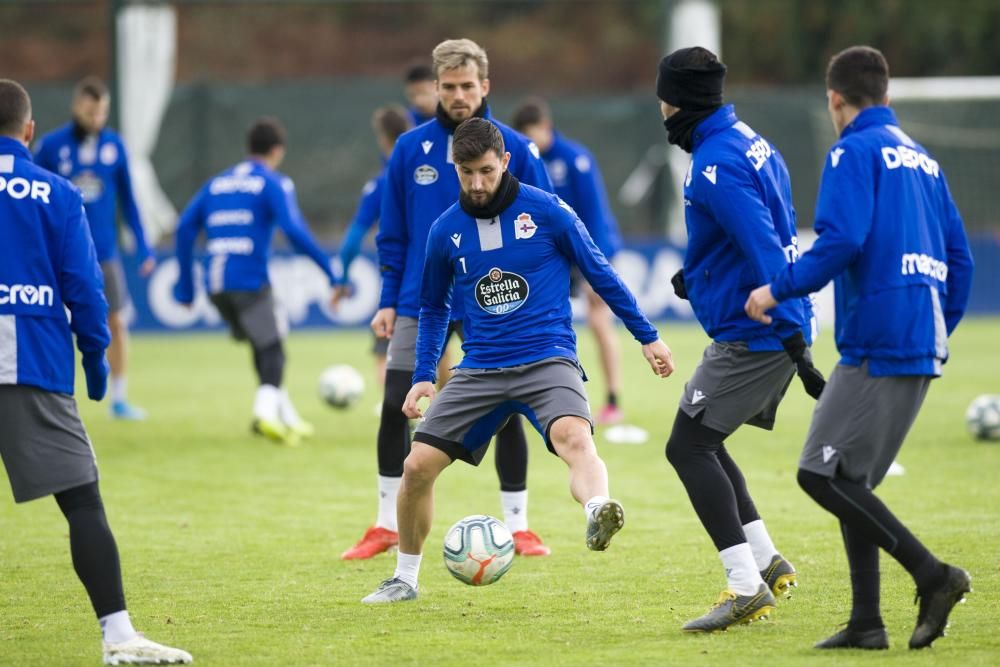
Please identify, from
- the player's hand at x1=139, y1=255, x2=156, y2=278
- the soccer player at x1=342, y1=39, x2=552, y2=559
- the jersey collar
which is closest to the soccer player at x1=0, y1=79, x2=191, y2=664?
the soccer player at x1=342, y1=39, x2=552, y2=559

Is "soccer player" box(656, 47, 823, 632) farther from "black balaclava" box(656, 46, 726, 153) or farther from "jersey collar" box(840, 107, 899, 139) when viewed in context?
"jersey collar" box(840, 107, 899, 139)

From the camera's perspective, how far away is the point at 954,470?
9.77 meters

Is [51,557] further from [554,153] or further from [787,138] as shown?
[787,138]

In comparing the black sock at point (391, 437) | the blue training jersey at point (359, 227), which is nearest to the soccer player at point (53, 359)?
the black sock at point (391, 437)

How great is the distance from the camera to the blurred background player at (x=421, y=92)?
31.0 feet

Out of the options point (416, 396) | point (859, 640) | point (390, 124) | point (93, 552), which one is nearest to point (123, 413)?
point (390, 124)

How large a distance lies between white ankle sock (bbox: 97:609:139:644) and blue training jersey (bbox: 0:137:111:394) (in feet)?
2.65

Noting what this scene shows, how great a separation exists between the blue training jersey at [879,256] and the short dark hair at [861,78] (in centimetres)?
13

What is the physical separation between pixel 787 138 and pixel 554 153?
45.2ft

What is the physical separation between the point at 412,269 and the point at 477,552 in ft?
5.87

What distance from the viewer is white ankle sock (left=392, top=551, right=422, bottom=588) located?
6480 millimetres

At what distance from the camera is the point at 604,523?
5.57 metres

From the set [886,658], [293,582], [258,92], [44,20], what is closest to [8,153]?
[293,582]

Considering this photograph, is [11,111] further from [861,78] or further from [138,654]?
[861,78]
